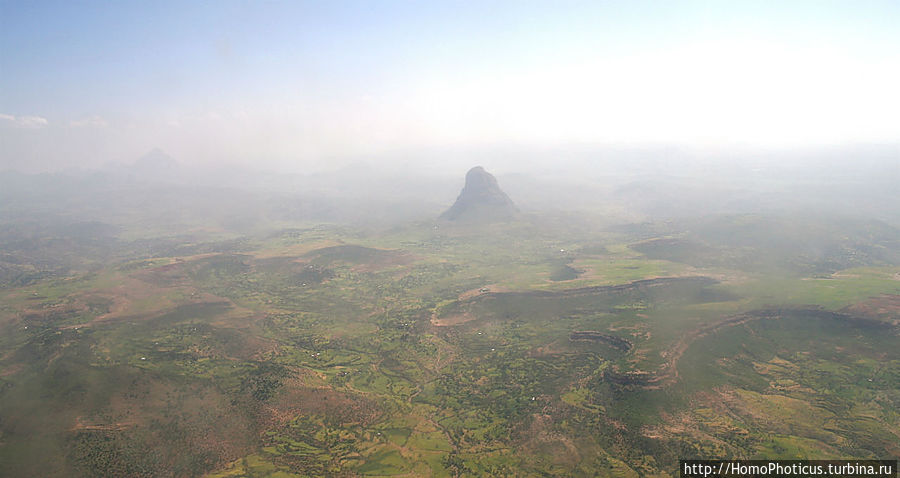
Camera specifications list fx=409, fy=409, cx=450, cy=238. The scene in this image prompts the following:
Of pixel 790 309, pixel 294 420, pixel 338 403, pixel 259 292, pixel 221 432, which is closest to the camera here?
pixel 221 432

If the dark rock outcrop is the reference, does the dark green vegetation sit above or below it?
below

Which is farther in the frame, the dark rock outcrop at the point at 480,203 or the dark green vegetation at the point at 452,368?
the dark rock outcrop at the point at 480,203

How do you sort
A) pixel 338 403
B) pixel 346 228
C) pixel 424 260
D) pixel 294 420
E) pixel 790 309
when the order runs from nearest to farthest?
pixel 294 420 → pixel 338 403 → pixel 790 309 → pixel 424 260 → pixel 346 228

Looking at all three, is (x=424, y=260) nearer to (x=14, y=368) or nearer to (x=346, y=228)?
(x=346, y=228)

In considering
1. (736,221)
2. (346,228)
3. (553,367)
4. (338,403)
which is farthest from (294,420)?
(736,221)

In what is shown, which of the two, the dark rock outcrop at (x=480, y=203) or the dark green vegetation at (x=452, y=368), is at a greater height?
the dark rock outcrop at (x=480, y=203)

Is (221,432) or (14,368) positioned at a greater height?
(14,368)
